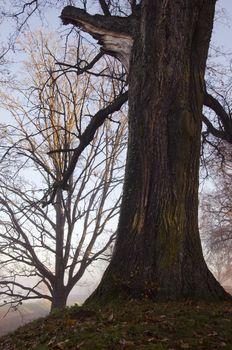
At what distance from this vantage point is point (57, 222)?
11273 mm

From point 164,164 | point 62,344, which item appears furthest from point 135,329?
point 164,164

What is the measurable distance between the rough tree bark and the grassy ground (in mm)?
384

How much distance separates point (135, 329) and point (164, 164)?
2.35 m

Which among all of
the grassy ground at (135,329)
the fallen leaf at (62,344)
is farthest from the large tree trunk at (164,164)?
the fallen leaf at (62,344)

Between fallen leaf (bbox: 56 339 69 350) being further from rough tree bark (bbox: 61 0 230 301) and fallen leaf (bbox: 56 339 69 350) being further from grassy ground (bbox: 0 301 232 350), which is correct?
rough tree bark (bbox: 61 0 230 301)

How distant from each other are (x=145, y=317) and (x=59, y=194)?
6.99 meters

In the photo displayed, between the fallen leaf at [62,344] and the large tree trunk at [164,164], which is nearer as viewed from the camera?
the fallen leaf at [62,344]

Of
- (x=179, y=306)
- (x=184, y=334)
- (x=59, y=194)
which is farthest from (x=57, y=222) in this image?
(x=184, y=334)

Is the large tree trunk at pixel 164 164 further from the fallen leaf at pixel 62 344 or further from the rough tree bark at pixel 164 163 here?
the fallen leaf at pixel 62 344

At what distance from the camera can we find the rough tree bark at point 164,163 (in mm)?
4656

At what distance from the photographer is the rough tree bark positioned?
15.3ft

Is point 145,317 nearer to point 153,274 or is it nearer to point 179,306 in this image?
point 179,306

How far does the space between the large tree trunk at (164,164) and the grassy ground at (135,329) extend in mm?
386

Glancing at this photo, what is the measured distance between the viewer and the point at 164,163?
5.12m
